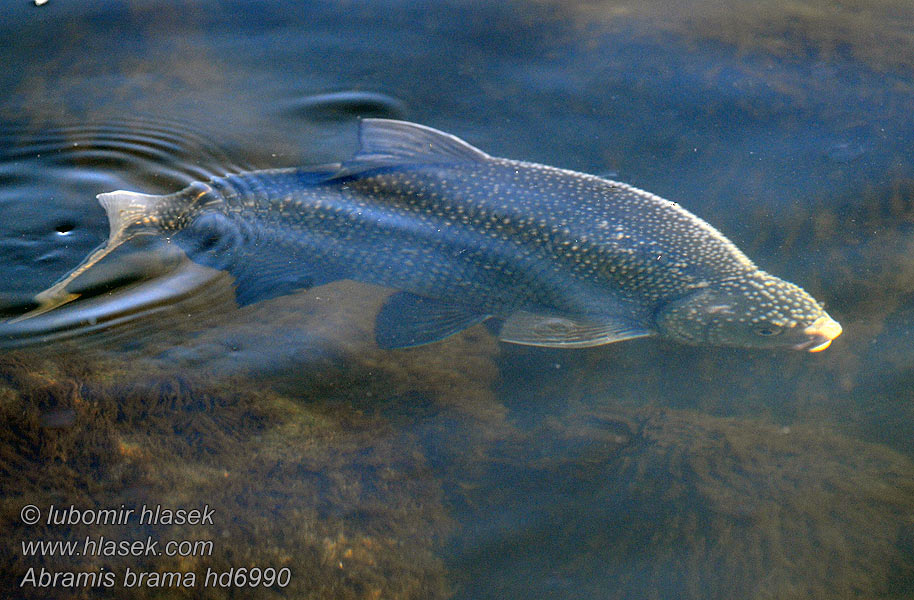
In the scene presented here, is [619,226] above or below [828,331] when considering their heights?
above

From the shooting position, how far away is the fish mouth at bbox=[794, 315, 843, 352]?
3613 mm

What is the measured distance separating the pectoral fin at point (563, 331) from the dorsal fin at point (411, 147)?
104 centimetres

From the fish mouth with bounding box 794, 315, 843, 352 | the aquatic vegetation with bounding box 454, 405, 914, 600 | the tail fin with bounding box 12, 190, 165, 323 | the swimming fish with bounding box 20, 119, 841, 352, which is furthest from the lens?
the tail fin with bounding box 12, 190, 165, 323

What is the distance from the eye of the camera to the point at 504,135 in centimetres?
480

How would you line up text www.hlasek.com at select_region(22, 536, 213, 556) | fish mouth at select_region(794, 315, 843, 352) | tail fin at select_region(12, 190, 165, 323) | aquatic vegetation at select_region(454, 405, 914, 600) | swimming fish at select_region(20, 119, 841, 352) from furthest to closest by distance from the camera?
tail fin at select_region(12, 190, 165, 323) < swimming fish at select_region(20, 119, 841, 352) < fish mouth at select_region(794, 315, 843, 352) < aquatic vegetation at select_region(454, 405, 914, 600) < text www.hlasek.com at select_region(22, 536, 213, 556)

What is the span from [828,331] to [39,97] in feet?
18.5

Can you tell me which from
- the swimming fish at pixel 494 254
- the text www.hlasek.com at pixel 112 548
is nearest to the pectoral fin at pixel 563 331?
the swimming fish at pixel 494 254

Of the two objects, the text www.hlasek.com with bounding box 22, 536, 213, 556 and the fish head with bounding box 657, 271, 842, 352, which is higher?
the fish head with bounding box 657, 271, 842, 352

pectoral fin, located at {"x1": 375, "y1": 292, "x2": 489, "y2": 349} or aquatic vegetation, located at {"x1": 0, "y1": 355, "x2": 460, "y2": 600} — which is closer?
aquatic vegetation, located at {"x1": 0, "y1": 355, "x2": 460, "y2": 600}

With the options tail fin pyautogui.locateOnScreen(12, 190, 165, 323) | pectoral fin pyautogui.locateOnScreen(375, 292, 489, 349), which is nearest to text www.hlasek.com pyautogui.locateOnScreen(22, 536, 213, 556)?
pectoral fin pyautogui.locateOnScreen(375, 292, 489, 349)

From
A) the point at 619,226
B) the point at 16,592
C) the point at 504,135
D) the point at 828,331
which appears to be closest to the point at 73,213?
the point at 16,592

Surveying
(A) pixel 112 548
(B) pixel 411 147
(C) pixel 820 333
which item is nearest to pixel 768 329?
(C) pixel 820 333

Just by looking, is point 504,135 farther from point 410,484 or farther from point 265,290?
point 410,484

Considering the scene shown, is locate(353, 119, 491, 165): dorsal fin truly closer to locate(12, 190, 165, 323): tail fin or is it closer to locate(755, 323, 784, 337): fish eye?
locate(12, 190, 165, 323): tail fin
